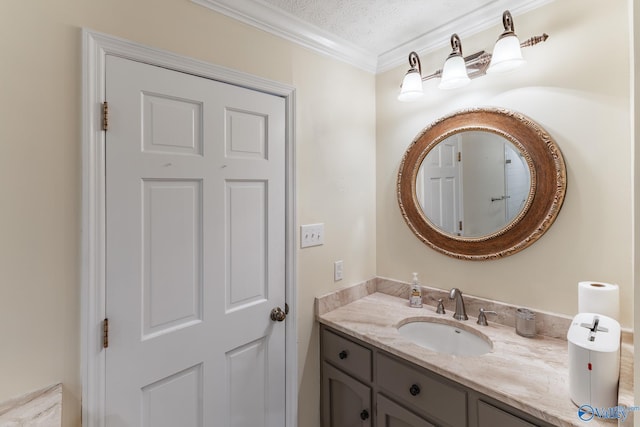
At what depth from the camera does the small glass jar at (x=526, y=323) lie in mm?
1350

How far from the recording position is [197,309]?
1247mm

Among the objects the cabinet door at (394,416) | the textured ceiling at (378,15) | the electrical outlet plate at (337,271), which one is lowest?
the cabinet door at (394,416)

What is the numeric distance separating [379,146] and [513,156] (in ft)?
2.61

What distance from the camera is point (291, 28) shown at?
1502 mm

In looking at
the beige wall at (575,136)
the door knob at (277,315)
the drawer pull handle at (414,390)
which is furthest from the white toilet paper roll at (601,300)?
the door knob at (277,315)

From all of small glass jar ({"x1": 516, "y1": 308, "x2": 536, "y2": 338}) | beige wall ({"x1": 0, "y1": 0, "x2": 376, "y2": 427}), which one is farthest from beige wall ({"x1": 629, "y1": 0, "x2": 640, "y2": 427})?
beige wall ({"x1": 0, "y1": 0, "x2": 376, "y2": 427})

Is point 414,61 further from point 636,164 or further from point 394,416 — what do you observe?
point 394,416

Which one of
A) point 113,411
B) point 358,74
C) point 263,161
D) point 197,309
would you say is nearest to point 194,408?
point 113,411

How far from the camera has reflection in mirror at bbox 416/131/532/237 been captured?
1449 mm

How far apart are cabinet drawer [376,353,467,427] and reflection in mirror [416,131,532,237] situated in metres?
0.77

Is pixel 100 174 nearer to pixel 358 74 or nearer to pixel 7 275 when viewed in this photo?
pixel 7 275

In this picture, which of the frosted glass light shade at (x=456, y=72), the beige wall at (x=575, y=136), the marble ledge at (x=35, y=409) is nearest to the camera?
the marble ledge at (x=35, y=409)

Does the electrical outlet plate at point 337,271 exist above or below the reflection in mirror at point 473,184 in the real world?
below
